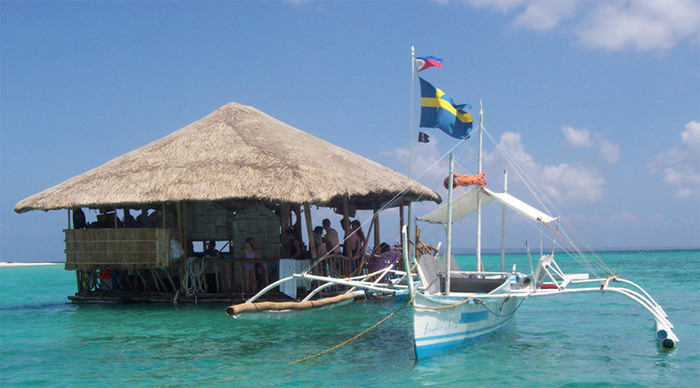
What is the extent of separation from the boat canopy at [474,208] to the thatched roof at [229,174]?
3.37 feet

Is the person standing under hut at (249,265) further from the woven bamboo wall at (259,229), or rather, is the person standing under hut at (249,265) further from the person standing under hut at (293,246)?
the person standing under hut at (293,246)

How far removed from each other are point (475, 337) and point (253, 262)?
6.22 meters

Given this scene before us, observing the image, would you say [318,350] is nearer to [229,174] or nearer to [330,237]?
[330,237]

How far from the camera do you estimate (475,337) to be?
33.9ft

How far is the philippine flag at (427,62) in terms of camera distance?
15242 millimetres

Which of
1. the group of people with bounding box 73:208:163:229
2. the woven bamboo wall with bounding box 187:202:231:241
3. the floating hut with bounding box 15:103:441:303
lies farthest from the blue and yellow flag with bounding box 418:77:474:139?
the group of people with bounding box 73:208:163:229

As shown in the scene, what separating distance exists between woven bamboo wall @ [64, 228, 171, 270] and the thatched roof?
79 centimetres

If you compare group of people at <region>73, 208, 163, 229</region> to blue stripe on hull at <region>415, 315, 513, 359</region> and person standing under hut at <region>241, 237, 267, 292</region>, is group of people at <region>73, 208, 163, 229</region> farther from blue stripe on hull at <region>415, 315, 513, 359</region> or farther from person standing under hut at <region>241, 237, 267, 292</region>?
blue stripe on hull at <region>415, 315, 513, 359</region>

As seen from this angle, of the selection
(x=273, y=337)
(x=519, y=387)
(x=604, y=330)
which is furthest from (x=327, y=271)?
(x=519, y=387)

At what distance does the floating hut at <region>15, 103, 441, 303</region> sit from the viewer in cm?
1435

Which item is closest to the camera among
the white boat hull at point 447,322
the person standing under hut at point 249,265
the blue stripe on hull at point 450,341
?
the white boat hull at point 447,322

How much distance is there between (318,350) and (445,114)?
471 centimetres

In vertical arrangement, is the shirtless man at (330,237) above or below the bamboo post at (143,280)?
above

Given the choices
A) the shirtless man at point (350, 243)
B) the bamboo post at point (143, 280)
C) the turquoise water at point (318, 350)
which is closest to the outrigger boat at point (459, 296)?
the turquoise water at point (318, 350)
